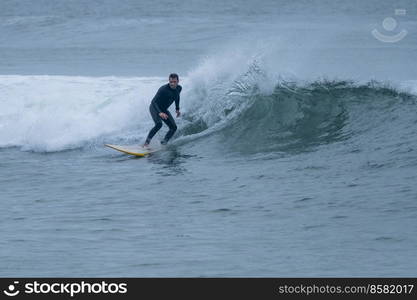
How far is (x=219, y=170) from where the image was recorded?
1304 cm

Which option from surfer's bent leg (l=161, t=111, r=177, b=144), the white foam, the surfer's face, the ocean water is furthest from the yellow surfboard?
the white foam

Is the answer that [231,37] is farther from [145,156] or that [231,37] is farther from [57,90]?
[145,156]

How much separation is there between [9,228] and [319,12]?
39987mm

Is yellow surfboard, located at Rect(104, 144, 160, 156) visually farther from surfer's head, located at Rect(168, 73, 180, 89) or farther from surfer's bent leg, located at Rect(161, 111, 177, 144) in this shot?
surfer's head, located at Rect(168, 73, 180, 89)

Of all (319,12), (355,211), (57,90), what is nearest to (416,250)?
(355,211)

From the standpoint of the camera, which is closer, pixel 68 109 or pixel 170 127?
pixel 170 127

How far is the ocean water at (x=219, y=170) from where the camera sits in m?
8.51

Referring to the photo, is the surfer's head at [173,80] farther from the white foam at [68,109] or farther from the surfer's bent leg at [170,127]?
the white foam at [68,109]

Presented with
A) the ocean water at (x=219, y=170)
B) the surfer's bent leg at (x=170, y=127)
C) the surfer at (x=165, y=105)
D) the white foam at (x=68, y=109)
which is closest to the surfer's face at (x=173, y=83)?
the surfer at (x=165, y=105)

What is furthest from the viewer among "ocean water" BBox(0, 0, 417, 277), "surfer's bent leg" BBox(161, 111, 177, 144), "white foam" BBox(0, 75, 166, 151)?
"white foam" BBox(0, 75, 166, 151)

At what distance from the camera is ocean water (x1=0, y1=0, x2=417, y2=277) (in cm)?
851

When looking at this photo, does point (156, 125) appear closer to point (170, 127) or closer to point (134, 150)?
point (170, 127)

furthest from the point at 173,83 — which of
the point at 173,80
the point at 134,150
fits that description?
the point at 134,150

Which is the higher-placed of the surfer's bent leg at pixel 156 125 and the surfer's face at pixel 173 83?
the surfer's face at pixel 173 83
